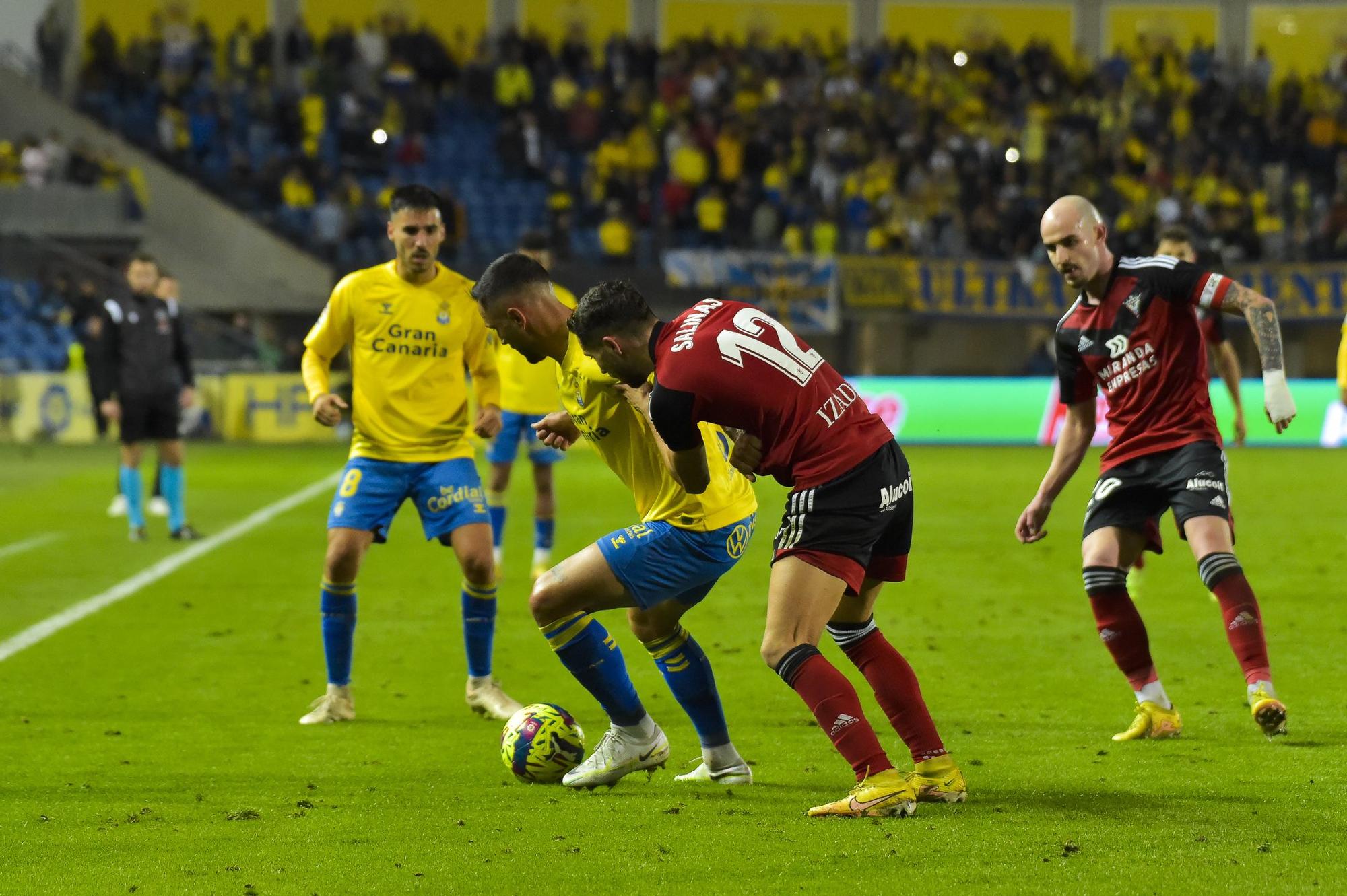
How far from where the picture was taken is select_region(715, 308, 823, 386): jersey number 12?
4969 millimetres

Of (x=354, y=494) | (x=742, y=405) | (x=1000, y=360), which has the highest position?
(x=742, y=405)

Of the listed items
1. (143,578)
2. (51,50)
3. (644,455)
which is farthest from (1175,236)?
(51,50)

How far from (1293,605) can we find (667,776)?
5.56 meters

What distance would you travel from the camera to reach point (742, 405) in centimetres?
502

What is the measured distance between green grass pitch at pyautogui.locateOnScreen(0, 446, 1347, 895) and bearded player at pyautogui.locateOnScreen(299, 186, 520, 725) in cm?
Answer: 39

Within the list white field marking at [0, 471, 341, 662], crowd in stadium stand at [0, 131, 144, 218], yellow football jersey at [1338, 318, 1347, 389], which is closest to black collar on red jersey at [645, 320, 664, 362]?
white field marking at [0, 471, 341, 662]

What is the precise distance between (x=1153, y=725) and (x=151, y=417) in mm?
9791

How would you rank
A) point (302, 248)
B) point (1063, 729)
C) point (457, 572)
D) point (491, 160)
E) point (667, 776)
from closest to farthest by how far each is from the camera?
point (667, 776) → point (1063, 729) → point (457, 572) → point (302, 248) → point (491, 160)

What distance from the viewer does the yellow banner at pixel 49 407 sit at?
2447 centimetres

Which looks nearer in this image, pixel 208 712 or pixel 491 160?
pixel 208 712

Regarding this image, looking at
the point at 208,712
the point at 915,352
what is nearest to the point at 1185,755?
the point at 208,712

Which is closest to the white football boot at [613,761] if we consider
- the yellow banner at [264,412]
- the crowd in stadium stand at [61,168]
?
the yellow banner at [264,412]

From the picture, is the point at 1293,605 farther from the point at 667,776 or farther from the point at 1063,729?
the point at 667,776

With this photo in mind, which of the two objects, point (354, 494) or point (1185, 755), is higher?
point (354, 494)
